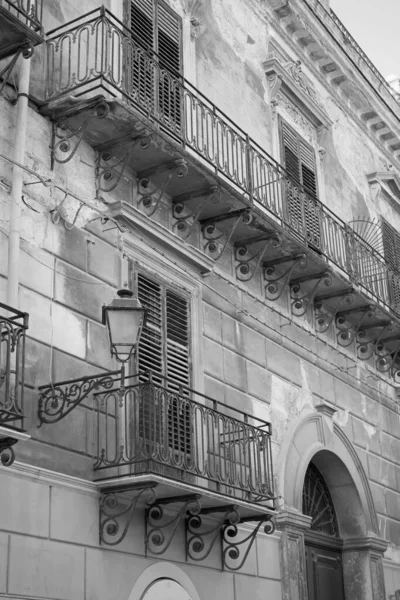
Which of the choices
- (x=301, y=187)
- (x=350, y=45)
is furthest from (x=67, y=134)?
(x=350, y=45)

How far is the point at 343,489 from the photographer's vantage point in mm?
14977

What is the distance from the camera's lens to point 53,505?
9188 mm

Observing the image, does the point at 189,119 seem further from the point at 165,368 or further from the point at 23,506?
the point at 23,506

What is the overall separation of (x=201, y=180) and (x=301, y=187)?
10.2ft

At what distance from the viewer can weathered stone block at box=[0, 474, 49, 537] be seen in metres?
8.66

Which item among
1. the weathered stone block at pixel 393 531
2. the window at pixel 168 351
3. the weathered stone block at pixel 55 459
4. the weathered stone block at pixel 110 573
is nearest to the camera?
the weathered stone block at pixel 55 459

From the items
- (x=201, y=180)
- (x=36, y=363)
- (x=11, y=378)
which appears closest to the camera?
(x=11, y=378)

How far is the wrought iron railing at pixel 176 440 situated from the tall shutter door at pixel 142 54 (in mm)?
3544

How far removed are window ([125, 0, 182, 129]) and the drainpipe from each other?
5.44ft

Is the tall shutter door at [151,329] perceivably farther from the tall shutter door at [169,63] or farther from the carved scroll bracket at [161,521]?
the tall shutter door at [169,63]

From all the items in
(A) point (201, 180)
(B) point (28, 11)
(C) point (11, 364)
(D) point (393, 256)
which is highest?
(D) point (393, 256)

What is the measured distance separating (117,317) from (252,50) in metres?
7.79

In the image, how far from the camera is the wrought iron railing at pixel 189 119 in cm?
1112

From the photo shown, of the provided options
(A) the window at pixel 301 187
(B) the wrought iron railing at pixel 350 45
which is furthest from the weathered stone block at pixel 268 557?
(B) the wrought iron railing at pixel 350 45
